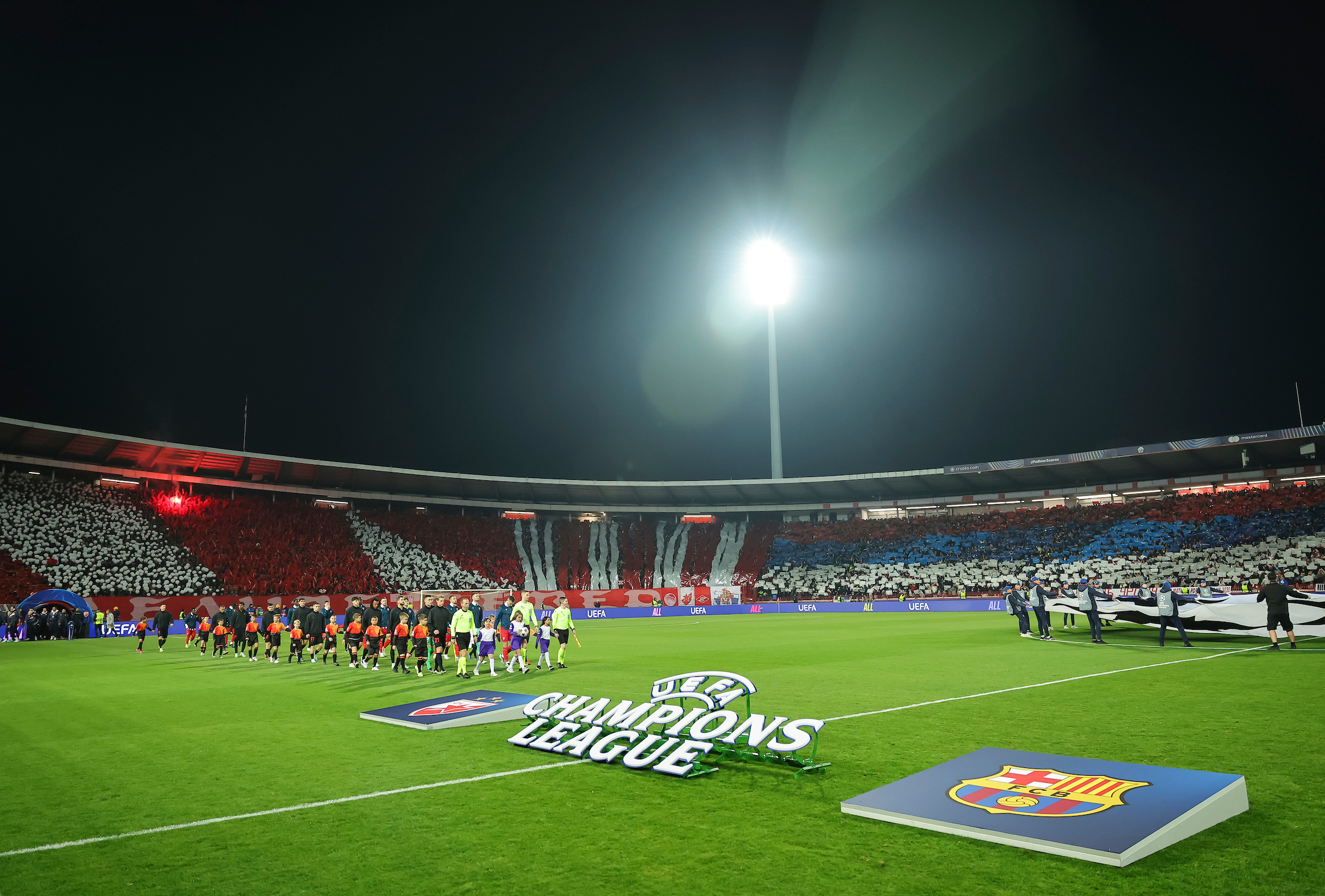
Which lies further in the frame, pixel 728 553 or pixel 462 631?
pixel 728 553

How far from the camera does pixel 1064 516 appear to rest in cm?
5775

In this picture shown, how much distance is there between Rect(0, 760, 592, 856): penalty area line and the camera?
6.31 meters

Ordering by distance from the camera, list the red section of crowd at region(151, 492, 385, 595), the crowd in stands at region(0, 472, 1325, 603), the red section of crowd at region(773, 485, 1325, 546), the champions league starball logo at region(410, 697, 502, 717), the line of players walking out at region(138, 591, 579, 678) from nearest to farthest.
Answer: the champions league starball logo at region(410, 697, 502, 717), the line of players walking out at region(138, 591, 579, 678), the crowd in stands at region(0, 472, 1325, 603), the red section of crowd at region(151, 492, 385, 595), the red section of crowd at region(773, 485, 1325, 546)

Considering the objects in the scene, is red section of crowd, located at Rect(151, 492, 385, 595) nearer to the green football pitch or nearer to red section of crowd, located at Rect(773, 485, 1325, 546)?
the green football pitch

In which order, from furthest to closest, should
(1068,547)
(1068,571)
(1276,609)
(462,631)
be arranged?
(1068,547) < (1068,571) < (1276,609) < (462,631)

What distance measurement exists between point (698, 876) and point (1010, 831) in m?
2.39

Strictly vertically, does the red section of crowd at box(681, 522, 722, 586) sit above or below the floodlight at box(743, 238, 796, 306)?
below

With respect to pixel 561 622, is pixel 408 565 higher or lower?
higher

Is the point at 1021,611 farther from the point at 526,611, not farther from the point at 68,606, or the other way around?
the point at 68,606

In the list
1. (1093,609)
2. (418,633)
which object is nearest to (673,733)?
(418,633)

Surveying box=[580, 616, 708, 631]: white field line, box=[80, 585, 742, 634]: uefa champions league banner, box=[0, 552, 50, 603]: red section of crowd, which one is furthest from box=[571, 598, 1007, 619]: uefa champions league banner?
box=[0, 552, 50, 603]: red section of crowd

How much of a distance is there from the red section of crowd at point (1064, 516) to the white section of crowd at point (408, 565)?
23.5 m

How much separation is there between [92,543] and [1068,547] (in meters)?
59.3

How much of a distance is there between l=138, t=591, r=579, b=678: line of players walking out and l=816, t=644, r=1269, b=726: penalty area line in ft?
29.4
